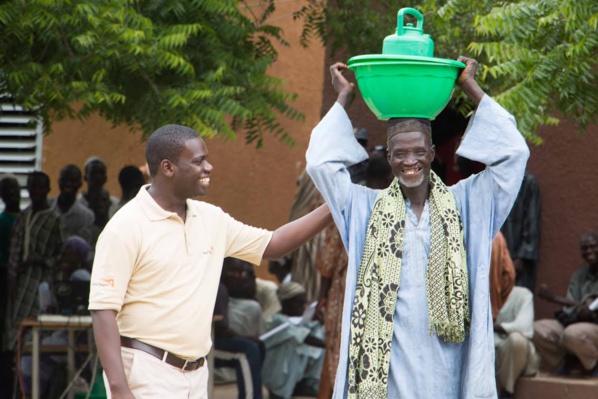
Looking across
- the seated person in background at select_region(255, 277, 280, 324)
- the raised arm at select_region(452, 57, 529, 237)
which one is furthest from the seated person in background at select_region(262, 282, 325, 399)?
the raised arm at select_region(452, 57, 529, 237)

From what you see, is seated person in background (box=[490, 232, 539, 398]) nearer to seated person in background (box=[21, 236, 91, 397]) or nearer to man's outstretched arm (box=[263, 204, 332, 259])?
seated person in background (box=[21, 236, 91, 397])

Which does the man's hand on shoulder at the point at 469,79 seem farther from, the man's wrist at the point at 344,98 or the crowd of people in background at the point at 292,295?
the crowd of people in background at the point at 292,295

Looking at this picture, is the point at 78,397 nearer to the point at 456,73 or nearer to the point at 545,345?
the point at 545,345

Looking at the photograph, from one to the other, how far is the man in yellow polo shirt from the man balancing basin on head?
0.45 metres

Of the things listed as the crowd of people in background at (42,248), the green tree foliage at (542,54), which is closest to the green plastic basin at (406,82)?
the green tree foliage at (542,54)

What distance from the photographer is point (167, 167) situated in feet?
16.8

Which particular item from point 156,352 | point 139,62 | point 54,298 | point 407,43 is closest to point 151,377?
point 156,352

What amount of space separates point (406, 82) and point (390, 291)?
2.76 ft

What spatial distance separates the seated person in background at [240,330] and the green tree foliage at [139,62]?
158cm

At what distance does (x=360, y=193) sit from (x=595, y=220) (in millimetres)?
6059

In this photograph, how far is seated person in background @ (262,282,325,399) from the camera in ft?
33.8

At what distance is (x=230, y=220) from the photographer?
540cm

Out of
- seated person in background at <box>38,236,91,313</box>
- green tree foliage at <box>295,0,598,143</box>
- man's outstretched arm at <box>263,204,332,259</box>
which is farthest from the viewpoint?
seated person in background at <box>38,236,91,313</box>

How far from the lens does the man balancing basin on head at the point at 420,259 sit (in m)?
4.73
